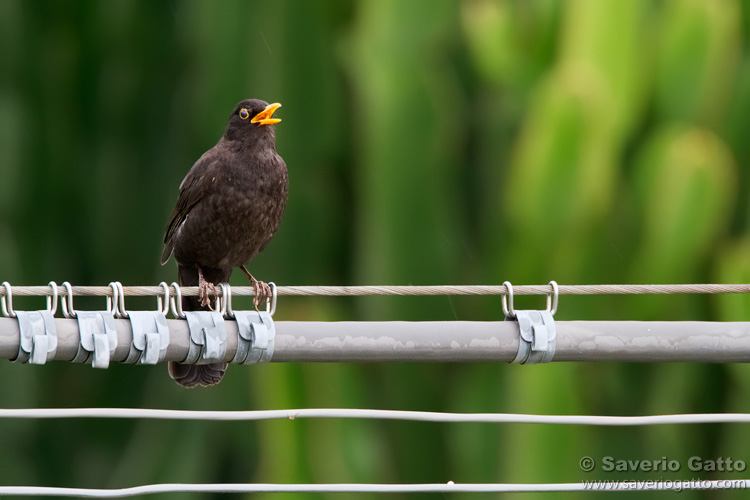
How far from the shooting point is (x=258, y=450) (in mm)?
6246

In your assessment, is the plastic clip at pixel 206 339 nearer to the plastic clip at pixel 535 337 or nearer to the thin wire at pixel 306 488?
the thin wire at pixel 306 488

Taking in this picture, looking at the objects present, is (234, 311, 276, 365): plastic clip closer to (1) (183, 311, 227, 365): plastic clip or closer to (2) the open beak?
(1) (183, 311, 227, 365): plastic clip

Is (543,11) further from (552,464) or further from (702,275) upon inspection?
(552,464)

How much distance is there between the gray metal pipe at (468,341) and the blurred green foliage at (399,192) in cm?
209

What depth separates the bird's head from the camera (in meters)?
4.40

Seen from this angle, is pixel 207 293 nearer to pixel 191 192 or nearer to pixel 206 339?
pixel 191 192

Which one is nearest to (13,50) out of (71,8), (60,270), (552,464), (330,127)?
(71,8)

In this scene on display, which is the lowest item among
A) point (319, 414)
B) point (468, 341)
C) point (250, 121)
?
point (319, 414)

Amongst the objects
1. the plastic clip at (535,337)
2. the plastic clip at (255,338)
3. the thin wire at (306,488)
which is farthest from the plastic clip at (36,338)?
the plastic clip at (535,337)

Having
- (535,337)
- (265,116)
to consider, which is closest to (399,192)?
(265,116)

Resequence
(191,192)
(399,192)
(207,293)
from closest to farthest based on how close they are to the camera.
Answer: (207,293) < (191,192) < (399,192)

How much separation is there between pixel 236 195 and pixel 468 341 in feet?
7.32

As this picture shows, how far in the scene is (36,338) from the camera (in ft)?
6.75

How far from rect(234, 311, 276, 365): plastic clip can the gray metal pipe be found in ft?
0.05
